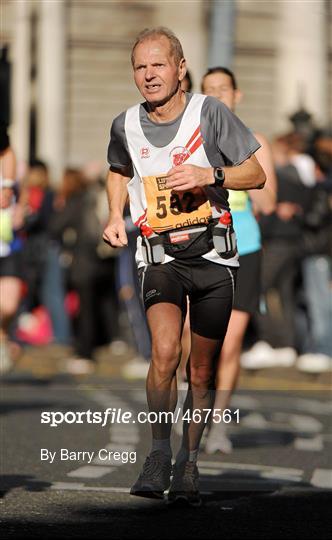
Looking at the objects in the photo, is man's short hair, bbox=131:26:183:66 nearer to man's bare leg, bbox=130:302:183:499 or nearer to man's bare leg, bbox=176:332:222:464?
man's bare leg, bbox=130:302:183:499

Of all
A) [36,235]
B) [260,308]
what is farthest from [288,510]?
[36,235]

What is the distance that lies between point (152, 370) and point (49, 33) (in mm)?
22239

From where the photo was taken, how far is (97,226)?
57.8ft

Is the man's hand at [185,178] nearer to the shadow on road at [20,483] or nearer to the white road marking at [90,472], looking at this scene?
the shadow on road at [20,483]

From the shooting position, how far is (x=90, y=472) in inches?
359

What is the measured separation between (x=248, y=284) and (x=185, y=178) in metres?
2.95

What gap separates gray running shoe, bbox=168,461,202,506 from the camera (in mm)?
7891

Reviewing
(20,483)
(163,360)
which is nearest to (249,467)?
(20,483)

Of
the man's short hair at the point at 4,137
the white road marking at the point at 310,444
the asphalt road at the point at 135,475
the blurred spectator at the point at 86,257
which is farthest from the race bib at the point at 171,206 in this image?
the blurred spectator at the point at 86,257

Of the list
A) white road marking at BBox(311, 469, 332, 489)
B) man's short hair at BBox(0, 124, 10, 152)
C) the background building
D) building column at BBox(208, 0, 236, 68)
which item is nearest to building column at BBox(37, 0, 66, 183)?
the background building

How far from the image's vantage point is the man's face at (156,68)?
7797 mm

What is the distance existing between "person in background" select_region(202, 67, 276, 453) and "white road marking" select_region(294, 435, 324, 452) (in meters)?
0.50

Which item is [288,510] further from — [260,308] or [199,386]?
[260,308]

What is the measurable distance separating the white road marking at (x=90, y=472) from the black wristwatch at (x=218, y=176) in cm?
183
